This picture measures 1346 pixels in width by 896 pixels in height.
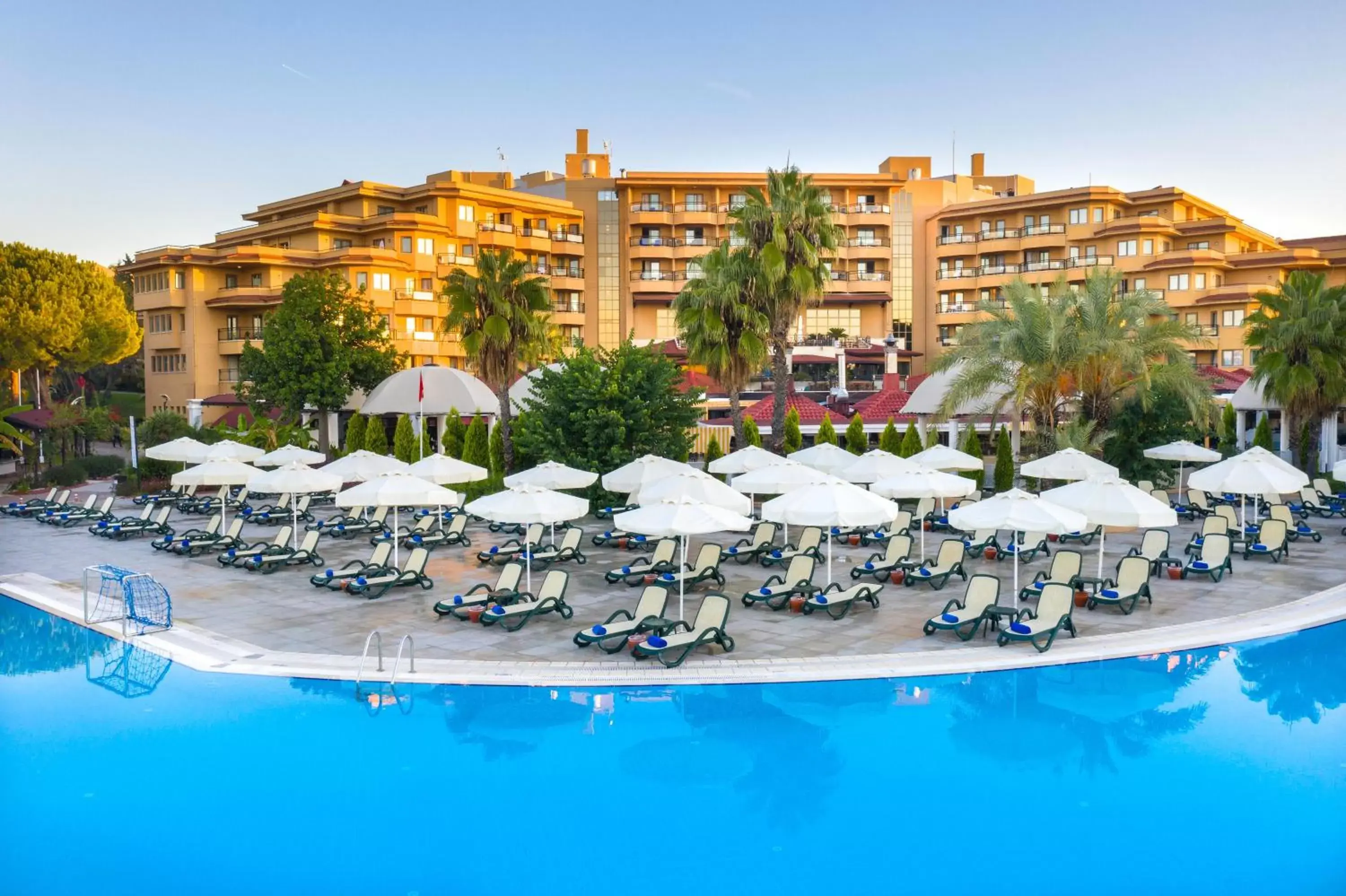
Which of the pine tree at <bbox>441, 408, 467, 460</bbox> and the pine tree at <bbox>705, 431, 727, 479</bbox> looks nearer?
the pine tree at <bbox>705, 431, 727, 479</bbox>

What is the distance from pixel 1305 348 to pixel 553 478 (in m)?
26.2

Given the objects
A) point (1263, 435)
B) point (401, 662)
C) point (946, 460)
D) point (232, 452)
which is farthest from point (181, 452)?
point (1263, 435)

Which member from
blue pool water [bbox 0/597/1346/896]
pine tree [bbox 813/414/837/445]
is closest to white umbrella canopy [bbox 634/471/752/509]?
blue pool water [bbox 0/597/1346/896]

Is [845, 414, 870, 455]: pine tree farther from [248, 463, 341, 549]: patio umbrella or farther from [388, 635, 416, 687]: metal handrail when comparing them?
[388, 635, 416, 687]: metal handrail

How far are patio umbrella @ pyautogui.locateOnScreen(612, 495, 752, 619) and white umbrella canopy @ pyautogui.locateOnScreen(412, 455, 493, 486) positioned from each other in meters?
8.44

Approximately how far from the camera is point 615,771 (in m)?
10.7

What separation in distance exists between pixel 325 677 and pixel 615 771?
16.4 ft

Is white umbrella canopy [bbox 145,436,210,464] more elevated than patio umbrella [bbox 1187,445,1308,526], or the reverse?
white umbrella canopy [bbox 145,436,210,464]

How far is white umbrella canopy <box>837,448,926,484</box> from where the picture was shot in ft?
74.0

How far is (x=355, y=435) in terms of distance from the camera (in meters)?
39.3

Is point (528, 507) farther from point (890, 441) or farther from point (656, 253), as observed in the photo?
point (656, 253)

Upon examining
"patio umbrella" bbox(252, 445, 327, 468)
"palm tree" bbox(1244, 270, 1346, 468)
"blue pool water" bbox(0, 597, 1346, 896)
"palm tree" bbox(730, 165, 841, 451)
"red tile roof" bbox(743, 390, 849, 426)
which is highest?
"palm tree" bbox(730, 165, 841, 451)

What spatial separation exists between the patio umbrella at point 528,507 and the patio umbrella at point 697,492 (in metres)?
1.29

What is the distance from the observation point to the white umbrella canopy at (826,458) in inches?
993
